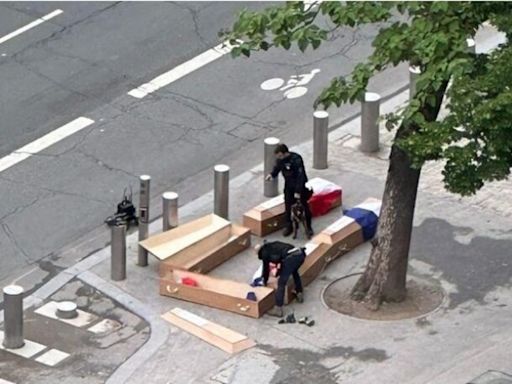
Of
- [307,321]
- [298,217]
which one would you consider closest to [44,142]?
[298,217]

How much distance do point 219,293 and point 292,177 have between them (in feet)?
6.67

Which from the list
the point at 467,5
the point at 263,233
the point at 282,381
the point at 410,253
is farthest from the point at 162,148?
the point at 467,5

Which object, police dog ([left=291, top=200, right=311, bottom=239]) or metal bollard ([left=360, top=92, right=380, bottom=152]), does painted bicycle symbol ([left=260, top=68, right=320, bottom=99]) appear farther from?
police dog ([left=291, top=200, right=311, bottom=239])

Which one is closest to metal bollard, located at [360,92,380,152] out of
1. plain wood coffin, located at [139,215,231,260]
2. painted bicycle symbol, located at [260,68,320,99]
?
painted bicycle symbol, located at [260,68,320,99]

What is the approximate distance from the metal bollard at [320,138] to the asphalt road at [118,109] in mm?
856

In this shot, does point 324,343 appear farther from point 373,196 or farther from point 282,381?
point 373,196

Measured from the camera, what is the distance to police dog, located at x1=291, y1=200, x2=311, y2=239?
761 inches

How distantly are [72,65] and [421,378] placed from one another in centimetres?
956

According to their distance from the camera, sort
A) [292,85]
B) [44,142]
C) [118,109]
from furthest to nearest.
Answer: [292,85] < [118,109] < [44,142]

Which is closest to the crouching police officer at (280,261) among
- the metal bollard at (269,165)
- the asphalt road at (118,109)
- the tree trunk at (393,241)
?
the tree trunk at (393,241)

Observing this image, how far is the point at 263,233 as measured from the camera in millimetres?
19625

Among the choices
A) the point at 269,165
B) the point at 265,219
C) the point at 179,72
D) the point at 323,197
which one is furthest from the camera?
the point at 179,72

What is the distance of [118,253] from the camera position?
18.6 metres

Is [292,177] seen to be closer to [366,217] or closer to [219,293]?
[366,217]
